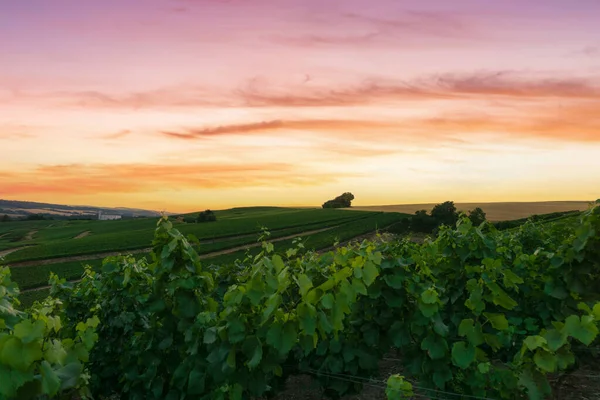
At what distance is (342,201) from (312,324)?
91.7 meters

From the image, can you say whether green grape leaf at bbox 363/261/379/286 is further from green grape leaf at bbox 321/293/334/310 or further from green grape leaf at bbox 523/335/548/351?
green grape leaf at bbox 523/335/548/351

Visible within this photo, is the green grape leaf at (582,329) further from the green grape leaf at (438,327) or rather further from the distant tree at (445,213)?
the distant tree at (445,213)

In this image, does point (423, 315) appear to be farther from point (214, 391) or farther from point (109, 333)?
point (109, 333)

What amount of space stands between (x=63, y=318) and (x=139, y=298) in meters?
1.74

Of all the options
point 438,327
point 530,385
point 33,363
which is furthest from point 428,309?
point 33,363

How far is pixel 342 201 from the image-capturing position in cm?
9600

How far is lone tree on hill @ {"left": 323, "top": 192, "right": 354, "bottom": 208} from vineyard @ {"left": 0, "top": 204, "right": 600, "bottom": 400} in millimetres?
85206

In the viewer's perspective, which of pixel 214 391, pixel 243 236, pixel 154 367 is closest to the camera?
pixel 214 391

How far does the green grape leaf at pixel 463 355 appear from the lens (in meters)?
5.77

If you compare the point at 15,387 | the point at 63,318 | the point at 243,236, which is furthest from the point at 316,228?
the point at 15,387

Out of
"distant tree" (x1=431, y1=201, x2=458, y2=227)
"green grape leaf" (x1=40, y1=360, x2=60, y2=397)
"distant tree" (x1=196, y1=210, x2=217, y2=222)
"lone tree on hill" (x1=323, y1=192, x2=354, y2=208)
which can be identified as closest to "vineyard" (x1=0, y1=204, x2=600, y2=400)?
"green grape leaf" (x1=40, y1=360, x2=60, y2=397)

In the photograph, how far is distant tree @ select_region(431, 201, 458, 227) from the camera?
167 ft

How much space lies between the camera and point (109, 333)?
863cm

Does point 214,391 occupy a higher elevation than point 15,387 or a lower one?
lower
